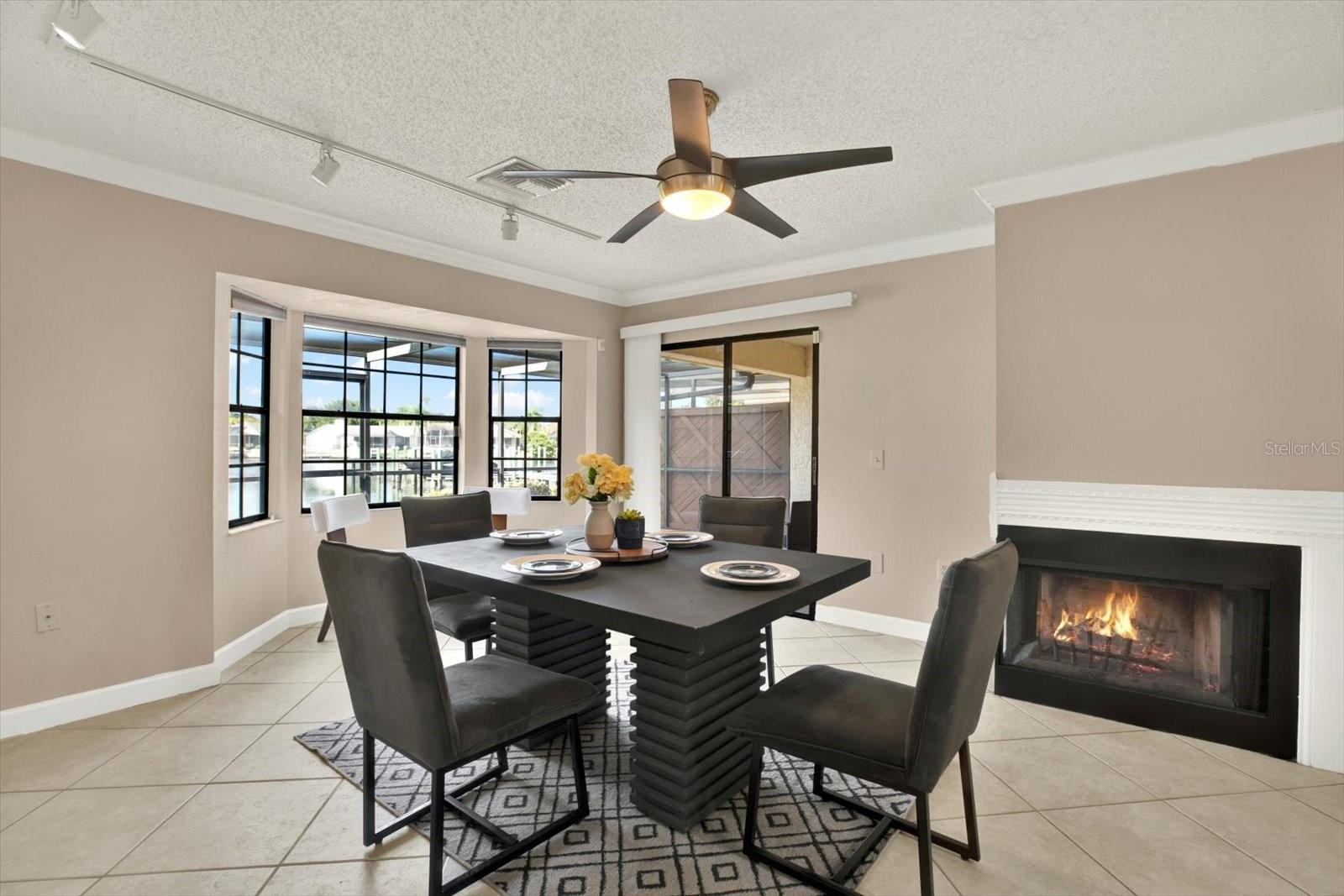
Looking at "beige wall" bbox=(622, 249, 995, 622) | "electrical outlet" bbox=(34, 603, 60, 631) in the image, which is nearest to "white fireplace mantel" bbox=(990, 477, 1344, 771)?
"beige wall" bbox=(622, 249, 995, 622)

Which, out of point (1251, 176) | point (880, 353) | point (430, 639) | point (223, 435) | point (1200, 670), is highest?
point (1251, 176)

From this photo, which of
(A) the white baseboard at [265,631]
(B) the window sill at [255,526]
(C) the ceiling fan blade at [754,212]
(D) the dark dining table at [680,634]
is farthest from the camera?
(B) the window sill at [255,526]

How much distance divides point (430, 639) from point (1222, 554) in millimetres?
3025

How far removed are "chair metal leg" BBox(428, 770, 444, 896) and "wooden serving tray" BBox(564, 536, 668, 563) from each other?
978mm

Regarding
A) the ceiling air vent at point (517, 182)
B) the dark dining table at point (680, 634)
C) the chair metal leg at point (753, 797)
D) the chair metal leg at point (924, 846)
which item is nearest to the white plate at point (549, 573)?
the dark dining table at point (680, 634)

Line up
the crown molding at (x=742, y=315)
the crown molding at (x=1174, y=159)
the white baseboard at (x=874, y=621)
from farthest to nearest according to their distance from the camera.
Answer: the crown molding at (x=742, y=315) < the white baseboard at (x=874, y=621) < the crown molding at (x=1174, y=159)

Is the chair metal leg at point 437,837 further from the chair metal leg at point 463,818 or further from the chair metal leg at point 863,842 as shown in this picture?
the chair metal leg at point 863,842

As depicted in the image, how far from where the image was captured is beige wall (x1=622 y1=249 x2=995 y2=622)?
3.75m

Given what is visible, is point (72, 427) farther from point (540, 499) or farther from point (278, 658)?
point (540, 499)

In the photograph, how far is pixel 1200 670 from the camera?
2.72 meters

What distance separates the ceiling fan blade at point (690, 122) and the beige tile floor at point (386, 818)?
217 cm

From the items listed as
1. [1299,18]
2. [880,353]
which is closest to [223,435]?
[880,353]

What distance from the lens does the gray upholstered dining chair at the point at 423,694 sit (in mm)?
1573
